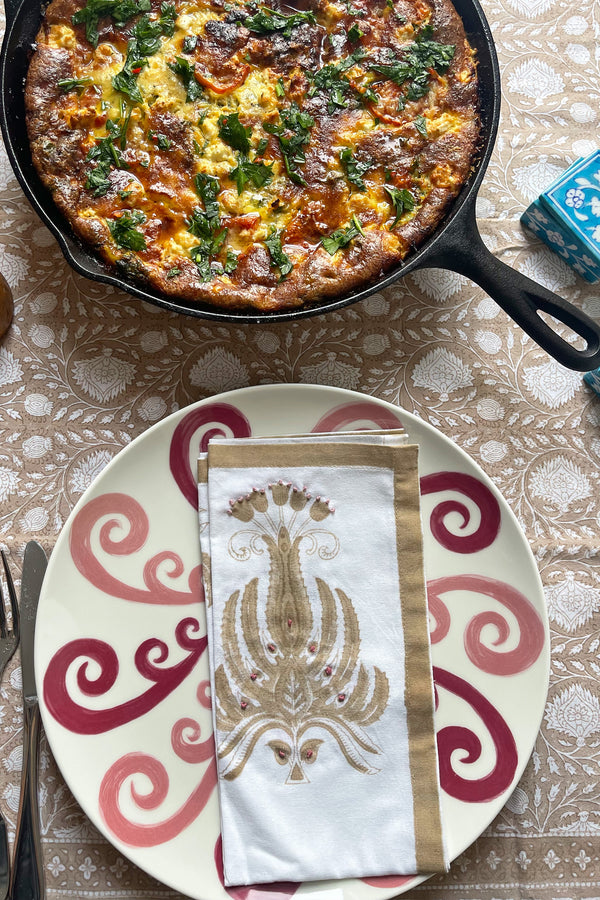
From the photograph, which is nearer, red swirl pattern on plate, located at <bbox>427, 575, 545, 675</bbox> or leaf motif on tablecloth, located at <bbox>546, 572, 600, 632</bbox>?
red swirl pattern on plate, located at <bbox>427, 575, 545, 675</bbox>

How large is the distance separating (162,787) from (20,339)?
3.87 feet

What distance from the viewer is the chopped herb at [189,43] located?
6.12 feet

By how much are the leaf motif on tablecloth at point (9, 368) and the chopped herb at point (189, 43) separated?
892mm

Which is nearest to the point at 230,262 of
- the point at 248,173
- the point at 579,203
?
the point at 248,173

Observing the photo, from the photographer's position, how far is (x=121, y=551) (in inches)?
70.6

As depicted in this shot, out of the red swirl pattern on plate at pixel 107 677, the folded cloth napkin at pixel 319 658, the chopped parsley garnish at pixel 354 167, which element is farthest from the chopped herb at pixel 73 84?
the red swirl pattern on plate at pixel 107 677

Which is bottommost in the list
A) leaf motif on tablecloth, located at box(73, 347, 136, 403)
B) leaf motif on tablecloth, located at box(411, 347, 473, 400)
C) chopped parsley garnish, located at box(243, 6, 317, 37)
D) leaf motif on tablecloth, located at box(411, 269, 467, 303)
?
leaf motif on tablecloth, located at box(73, 347, 136, 403)

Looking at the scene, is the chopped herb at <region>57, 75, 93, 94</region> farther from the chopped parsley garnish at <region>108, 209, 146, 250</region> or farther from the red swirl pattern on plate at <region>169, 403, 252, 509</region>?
the red swirl pattern on plate at <region>169, 403, 252, 509</region>

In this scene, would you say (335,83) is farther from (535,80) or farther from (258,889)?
(258,889)

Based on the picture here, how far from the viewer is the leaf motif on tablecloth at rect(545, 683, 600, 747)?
6.28 feet

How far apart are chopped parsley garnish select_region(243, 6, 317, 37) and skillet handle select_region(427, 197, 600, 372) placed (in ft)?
2.15

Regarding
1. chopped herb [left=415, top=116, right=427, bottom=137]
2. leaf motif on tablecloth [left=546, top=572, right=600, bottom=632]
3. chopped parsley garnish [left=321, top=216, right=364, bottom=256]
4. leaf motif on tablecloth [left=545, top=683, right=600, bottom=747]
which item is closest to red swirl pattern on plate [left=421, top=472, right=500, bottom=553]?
leaf motif on tablecloth [left=546, top=572, right=600, bottom=632]

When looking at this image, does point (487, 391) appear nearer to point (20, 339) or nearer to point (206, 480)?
point (206, 480)

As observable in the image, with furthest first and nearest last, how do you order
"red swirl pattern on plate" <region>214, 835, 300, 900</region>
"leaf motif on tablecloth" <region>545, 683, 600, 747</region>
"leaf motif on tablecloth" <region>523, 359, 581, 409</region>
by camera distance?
"leaf motif on tablecloth" <region>523, 359, 581, 409</region>
"leaf motif on tablecloth" <region>545, 683, 600, 747</region>
"red swirl pattern on plate" <region>214, 835, 300, 900</region>
